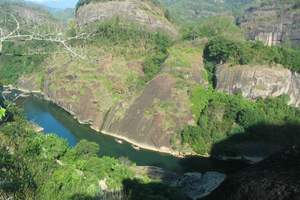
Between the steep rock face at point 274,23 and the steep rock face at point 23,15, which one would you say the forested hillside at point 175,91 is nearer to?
the steep rock face at point 274,23

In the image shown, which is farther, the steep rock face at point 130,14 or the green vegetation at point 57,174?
the steep rock face at point 130,14

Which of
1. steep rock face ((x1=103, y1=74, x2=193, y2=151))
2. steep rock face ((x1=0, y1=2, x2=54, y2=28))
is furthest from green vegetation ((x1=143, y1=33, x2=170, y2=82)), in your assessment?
steep rock face ((x1=0, y1=2, x2=54, y2=28))

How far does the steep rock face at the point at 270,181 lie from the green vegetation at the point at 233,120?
3780 cm

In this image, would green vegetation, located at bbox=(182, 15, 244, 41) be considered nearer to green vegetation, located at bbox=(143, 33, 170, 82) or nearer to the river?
green vegetation, located at bbox=(143, 33, 170, 82)

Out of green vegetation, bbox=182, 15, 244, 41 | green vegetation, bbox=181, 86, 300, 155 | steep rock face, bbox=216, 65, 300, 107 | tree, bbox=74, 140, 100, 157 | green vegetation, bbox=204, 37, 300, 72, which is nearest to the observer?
tree, bbox=74, 140, 100, 157

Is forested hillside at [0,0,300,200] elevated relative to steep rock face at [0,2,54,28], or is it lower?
lower

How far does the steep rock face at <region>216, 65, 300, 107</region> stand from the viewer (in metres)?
56.9

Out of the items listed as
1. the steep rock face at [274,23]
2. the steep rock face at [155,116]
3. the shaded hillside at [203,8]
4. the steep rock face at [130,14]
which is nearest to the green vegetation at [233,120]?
the steep rock face at [155,116]

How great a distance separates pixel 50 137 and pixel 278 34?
59360 mm

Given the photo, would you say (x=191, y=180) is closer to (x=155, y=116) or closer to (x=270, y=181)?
(x=155, y=116)

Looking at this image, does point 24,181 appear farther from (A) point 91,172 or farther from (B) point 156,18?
(B) point 156,18

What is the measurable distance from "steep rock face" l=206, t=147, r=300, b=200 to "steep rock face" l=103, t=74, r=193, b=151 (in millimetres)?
40612

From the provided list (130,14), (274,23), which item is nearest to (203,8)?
(274,23)

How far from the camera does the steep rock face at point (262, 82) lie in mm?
56938
